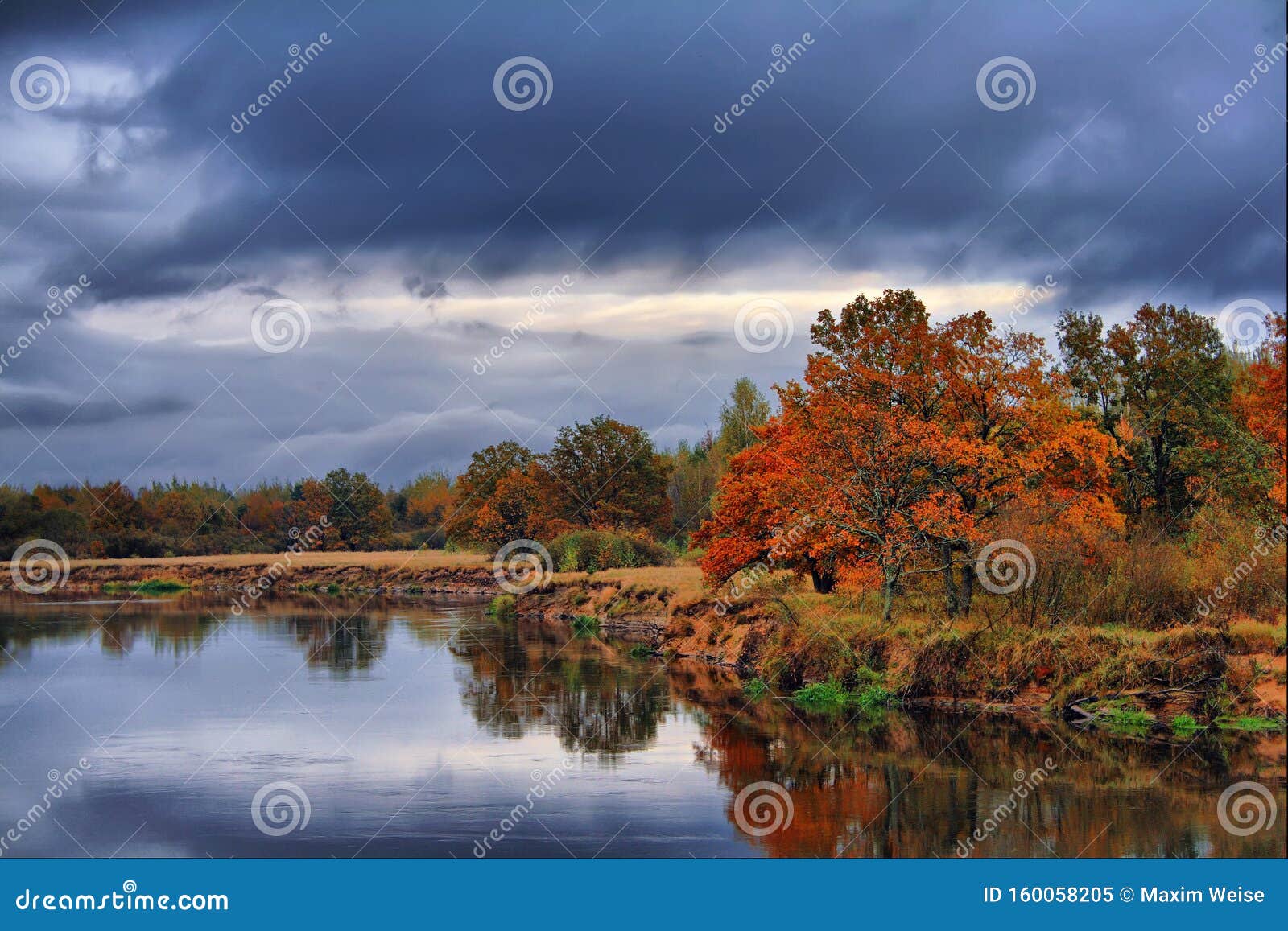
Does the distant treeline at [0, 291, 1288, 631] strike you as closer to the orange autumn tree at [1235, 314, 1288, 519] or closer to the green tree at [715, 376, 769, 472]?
the orange autumn tree at [1235, 314, 1288, 519]

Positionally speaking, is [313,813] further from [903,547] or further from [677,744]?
[903,547]

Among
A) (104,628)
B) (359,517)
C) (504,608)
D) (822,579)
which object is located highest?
(359,517)

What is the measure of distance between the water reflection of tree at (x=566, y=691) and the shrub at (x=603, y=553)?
22.8 meters

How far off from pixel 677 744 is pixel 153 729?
1308 cm

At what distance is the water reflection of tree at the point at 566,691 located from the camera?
3048 cm

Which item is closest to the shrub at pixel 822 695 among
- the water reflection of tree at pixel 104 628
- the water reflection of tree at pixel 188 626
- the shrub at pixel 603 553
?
the water reflection of tree at pixel 188 626

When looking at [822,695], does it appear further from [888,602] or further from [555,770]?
[555,770]

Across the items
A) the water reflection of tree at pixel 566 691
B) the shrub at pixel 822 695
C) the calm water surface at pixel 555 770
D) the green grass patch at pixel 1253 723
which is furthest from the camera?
the shrub at pixel 822 695

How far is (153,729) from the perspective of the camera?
31266 millimetres

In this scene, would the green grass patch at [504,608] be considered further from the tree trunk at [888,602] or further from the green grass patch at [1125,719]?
the green grass patch at [1125,719]

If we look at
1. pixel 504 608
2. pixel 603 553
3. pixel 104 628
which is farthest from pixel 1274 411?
pixel 603 553

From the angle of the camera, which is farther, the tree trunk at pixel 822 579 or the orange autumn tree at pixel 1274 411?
the tree trunk at pixel 822 579

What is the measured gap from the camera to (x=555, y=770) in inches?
1017

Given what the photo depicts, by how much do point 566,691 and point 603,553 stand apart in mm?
39303
